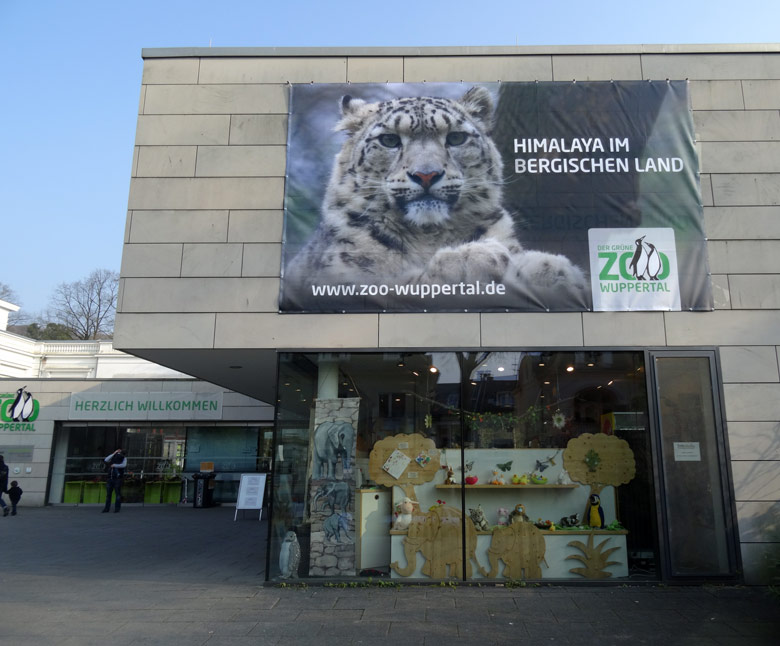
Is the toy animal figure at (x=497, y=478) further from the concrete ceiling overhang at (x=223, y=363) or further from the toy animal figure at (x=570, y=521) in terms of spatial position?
the concrete ceiling overhang at (x=223, y=363)

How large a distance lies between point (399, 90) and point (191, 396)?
14.0 m

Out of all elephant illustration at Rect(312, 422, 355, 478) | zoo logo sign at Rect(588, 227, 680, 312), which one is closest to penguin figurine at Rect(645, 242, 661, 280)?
zoo logo sign at Rect(588, 227, 680, 312)

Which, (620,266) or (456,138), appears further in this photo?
(456,138)

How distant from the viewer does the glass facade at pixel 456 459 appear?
806 centimetres

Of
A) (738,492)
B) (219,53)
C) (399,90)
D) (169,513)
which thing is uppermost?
(219,53)

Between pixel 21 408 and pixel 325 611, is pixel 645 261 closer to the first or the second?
pixel 325 611

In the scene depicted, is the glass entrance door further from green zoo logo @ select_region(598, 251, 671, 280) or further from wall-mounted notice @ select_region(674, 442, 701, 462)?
green zoo logo @ select_region(598, 251, 671, 280)

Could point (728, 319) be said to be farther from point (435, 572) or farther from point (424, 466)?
point (435, 572)

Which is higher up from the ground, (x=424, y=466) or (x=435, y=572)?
(x=424, y=466)

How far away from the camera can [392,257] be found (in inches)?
335

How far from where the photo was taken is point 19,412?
66.3 feet

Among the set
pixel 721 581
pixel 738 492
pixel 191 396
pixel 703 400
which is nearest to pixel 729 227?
pixel 703 400

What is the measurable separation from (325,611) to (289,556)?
1444 millimetres

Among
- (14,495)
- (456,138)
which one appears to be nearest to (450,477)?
(456,138)
